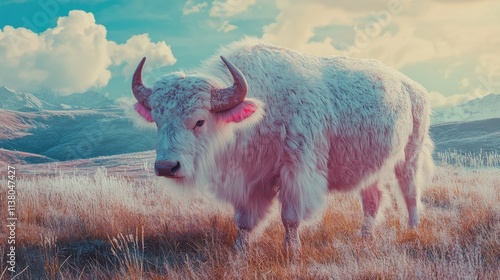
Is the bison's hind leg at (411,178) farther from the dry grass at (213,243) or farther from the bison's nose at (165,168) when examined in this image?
the bison's nose at (165,168)

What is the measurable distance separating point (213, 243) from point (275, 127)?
Answer: 1567 millimetres

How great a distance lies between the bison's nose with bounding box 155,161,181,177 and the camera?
4887mm

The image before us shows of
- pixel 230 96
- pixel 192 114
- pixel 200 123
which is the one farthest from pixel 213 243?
Result: pixel 230 96

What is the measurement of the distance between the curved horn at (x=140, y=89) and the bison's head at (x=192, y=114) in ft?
0.31

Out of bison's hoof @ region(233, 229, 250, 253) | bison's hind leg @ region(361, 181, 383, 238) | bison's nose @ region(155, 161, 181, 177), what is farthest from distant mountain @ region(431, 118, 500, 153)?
bison's nose @ region(155, 161, 181, 177)

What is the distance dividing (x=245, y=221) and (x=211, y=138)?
139 cm

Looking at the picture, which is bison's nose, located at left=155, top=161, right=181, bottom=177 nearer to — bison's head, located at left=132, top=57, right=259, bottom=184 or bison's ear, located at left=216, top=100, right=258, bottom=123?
bison's head, located at left=132, top=57, right=259, bottom=184

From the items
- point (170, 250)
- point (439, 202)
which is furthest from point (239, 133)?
point (439, 202)

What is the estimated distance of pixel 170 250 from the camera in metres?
5.87

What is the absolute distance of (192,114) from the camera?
5.24 meters

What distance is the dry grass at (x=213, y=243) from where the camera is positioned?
459 centimetres

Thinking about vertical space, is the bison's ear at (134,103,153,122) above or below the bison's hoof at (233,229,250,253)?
above

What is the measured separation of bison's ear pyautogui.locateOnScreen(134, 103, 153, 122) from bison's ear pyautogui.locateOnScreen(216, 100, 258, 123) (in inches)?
36.7

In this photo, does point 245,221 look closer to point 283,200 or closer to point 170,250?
point 283,200
